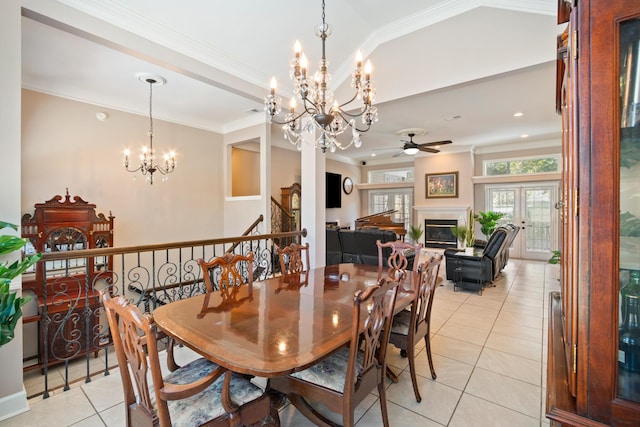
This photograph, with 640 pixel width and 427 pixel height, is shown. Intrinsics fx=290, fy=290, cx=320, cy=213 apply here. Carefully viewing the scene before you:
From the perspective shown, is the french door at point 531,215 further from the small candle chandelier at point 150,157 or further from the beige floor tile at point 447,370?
the small candle chandelier at point 150,157

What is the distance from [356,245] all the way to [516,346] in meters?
2.93

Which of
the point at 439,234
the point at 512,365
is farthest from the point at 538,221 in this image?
the point at 512,365

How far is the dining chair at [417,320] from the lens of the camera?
1924mm

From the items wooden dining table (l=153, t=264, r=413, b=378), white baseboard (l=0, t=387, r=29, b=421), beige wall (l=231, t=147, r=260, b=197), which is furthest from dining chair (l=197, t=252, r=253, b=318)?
beige wall (l=231, t=147, r=260, b=197)

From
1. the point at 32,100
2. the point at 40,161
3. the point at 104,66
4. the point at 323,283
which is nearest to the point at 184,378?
the point at 323,283

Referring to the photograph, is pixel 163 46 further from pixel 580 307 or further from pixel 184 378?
pixel 580 307

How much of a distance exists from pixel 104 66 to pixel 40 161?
1.63 metres

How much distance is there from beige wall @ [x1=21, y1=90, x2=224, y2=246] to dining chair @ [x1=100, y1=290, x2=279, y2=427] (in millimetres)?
3977

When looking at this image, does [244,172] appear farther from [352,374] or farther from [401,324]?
[352,374]

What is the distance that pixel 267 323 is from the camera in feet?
4.93

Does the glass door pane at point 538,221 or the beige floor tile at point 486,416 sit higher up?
the glass door pane at point 538,221

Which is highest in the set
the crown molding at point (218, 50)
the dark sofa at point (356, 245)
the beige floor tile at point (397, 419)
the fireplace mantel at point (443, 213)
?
the crown molding at point (218, 50)

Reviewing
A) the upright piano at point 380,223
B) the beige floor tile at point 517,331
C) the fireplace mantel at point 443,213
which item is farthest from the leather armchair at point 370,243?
the fireplace mantel at point 443,213

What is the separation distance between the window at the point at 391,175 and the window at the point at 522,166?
7.42 feet
